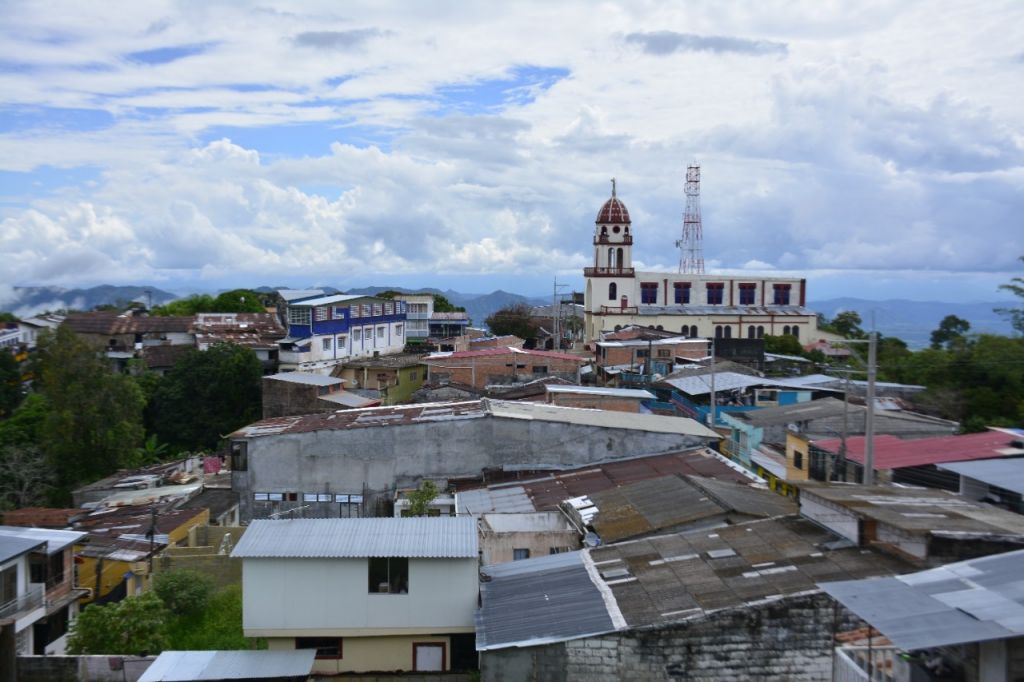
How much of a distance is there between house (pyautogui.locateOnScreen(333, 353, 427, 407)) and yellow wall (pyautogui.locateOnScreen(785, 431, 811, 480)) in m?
20.0

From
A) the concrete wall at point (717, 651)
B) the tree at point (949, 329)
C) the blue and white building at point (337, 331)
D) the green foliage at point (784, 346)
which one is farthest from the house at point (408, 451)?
the tree at point (949, 329)

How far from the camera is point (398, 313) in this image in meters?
52.2

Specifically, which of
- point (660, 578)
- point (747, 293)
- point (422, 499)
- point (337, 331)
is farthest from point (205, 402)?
point (747, 293)

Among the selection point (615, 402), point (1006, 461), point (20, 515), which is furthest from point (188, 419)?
point (1006, 461)

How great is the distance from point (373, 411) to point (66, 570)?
926cm

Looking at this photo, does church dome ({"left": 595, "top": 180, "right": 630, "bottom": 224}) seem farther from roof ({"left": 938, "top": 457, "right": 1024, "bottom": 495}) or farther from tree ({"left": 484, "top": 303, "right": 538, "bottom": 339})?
roof ({"left": 938, "top": 457, "right": 1024, "bottom": 495})

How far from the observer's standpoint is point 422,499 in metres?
18.0

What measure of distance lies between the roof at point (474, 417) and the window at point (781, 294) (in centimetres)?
4477

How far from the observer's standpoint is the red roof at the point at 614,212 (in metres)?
61.9

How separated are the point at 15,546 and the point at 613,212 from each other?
5117 centimetres

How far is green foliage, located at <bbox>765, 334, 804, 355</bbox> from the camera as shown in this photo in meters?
52.1

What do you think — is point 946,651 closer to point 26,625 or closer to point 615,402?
point 26,625

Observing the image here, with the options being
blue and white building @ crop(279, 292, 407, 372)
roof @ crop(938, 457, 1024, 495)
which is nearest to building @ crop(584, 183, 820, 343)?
blue and white building @ crop(279, 292, 407, 372)

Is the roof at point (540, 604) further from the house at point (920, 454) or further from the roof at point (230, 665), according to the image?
the house at point (920, 454)
